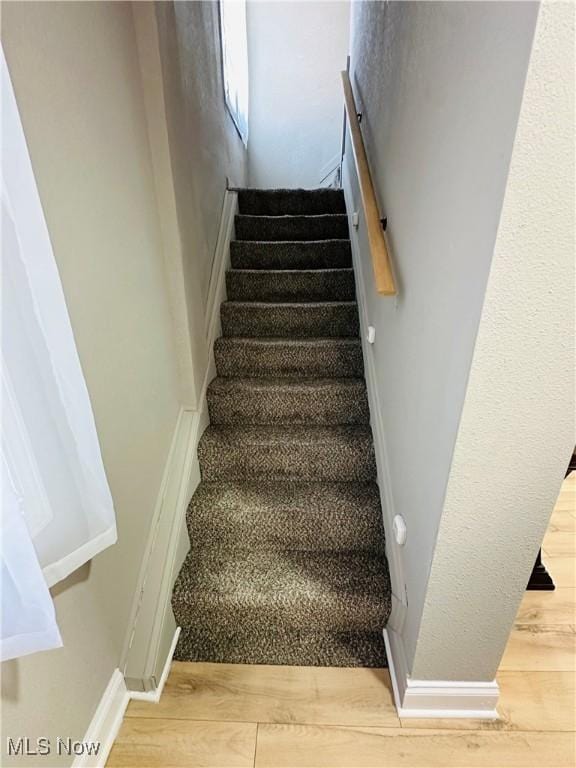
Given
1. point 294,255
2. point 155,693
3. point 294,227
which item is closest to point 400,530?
point 155,693

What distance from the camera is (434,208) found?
1.01m

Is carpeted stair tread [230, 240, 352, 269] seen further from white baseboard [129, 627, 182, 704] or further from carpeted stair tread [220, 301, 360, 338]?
white baseboard [129, 627, 182, 704]

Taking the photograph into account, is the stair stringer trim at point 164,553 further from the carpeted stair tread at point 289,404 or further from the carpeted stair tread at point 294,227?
the carpeted stair tread at point 294,227

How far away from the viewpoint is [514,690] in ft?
4.20

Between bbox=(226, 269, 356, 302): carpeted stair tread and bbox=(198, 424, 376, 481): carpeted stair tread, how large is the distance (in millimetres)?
985

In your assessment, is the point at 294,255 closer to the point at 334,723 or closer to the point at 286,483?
the point at 286,483

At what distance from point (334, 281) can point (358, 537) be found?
1.49 metres

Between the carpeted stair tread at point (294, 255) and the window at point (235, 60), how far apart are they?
919mm

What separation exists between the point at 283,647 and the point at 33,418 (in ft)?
3.88

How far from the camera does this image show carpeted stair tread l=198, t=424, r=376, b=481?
1769mm

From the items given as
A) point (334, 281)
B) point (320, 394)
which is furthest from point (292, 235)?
point (320, 394)

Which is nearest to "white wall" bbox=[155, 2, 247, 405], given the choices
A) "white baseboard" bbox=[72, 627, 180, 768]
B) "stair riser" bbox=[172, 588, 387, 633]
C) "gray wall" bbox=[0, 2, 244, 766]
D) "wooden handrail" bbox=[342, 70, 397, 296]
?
"gray wall" bbox=[0, 2, 244, 766]

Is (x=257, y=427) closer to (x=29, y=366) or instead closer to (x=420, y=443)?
(x=420, y=443)

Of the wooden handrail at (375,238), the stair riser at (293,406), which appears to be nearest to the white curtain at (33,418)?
the wooden handrail at (375,238)
